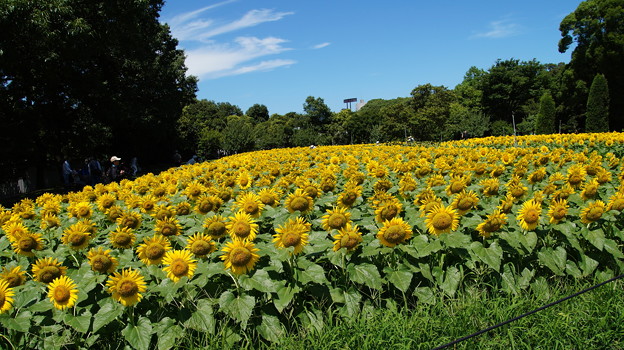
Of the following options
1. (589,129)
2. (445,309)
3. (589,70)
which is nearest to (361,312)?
(445,309)

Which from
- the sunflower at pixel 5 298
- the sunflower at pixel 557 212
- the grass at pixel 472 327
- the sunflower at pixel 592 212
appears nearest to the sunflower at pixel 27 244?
the sunflower at pixel 5 298

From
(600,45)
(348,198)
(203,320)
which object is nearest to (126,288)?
(203,320)

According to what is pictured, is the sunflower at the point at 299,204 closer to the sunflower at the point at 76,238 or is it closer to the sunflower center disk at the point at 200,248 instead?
the sunflower center disk at the point at 200,248

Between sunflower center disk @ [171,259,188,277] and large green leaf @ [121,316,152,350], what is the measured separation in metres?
0.34

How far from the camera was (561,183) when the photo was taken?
4930 millimetres

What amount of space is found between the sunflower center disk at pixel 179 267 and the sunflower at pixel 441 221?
1.78 meters

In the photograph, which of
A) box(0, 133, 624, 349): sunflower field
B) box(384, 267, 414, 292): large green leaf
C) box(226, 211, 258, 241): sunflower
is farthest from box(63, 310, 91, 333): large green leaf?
box(384, 267, 414, 292): large green leaf

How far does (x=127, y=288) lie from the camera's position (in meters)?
2.78

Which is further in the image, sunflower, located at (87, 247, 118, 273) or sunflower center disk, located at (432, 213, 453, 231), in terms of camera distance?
sunflower center disk, located at (432, 213, 453, 231)

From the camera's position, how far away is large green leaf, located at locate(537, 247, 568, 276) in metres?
3.49

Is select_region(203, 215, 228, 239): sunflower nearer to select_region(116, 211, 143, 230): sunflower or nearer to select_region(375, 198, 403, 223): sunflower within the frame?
select_region(116, 211, 143, 230): sunflower

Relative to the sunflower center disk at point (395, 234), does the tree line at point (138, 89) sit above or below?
above

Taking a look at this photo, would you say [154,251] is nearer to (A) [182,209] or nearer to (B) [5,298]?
(B) [5,298]

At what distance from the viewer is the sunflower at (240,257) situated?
2.92 metres
